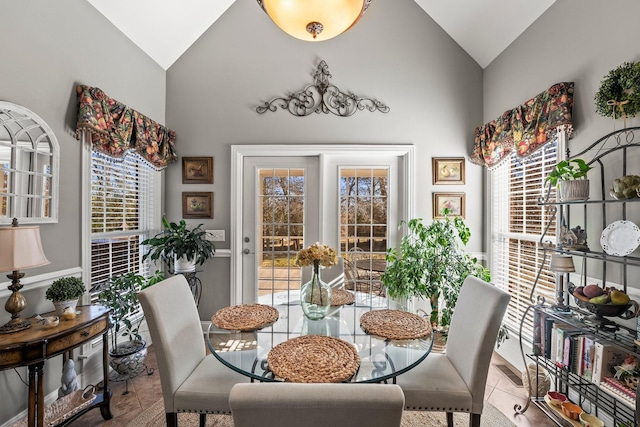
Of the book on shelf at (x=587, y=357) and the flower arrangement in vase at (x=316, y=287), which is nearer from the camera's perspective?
the book on shelf at (x=587, y=357)

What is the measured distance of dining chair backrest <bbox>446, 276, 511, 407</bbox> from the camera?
1524mm

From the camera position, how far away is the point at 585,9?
6.70 ft

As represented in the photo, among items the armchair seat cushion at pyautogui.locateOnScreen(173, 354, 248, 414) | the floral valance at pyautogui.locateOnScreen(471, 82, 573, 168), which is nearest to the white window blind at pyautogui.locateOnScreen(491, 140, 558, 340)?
the floral valance at pyautogui.locateOnScreen(471, 82, 573, 168)

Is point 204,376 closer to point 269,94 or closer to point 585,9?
point 269,94

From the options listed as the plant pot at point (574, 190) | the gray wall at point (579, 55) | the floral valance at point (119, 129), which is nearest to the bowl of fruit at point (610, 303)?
the gray wall at point (579, 55)

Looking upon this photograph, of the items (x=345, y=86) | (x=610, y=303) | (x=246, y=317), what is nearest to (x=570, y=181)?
(x=610, y=303)

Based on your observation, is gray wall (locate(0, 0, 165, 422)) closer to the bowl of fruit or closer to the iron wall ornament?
the iron wall ornament

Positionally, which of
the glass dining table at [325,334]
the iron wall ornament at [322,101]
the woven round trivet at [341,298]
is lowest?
the glass dining table at [325,334]

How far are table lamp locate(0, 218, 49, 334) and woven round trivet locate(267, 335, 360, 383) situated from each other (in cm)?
133

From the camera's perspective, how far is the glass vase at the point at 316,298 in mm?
1843

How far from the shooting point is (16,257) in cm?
155

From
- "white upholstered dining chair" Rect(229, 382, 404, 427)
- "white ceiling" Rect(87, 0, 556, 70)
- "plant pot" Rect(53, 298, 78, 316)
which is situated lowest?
"plant pot" Rect(53, 298, 78, 316)

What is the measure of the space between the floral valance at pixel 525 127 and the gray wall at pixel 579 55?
0.10 m

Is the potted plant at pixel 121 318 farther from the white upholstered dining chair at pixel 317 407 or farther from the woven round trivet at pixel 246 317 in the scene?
the white upholstered dining chair at pixel 317 407
